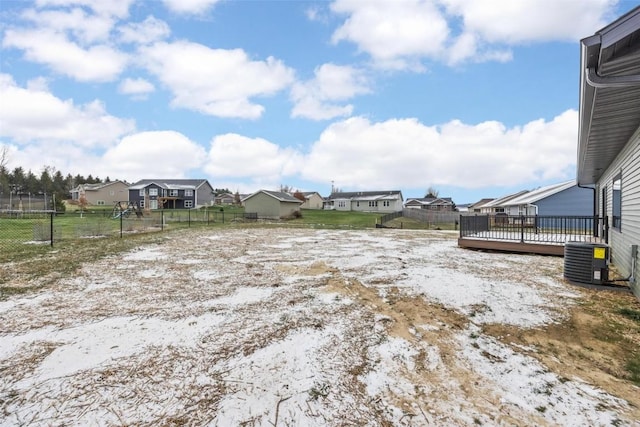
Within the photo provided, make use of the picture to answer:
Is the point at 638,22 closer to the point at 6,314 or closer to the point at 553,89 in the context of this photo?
the point at 6,314

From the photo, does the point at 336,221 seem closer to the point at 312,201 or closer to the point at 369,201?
the point at 369,201

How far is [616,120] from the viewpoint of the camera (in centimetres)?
509

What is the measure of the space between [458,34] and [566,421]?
1193 centimetres

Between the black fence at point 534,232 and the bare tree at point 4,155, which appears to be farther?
the bare tree at point 4,155

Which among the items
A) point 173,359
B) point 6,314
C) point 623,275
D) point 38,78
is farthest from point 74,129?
point 623,275

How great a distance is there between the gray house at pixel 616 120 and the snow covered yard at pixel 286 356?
6.51 ft

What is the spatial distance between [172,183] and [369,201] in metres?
30.8

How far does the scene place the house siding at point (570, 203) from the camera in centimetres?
2398

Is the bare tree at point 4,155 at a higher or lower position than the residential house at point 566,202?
higher

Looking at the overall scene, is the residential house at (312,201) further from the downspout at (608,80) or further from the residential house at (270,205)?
the downspout at (608,80)

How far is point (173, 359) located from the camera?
2.91 metres

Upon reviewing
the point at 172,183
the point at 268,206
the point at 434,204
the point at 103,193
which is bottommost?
the point at 268,206

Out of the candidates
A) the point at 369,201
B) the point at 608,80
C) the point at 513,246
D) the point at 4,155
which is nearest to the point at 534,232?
the point at 513,246

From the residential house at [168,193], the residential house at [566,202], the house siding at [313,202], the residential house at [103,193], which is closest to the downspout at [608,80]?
the residential house at [566,202]
